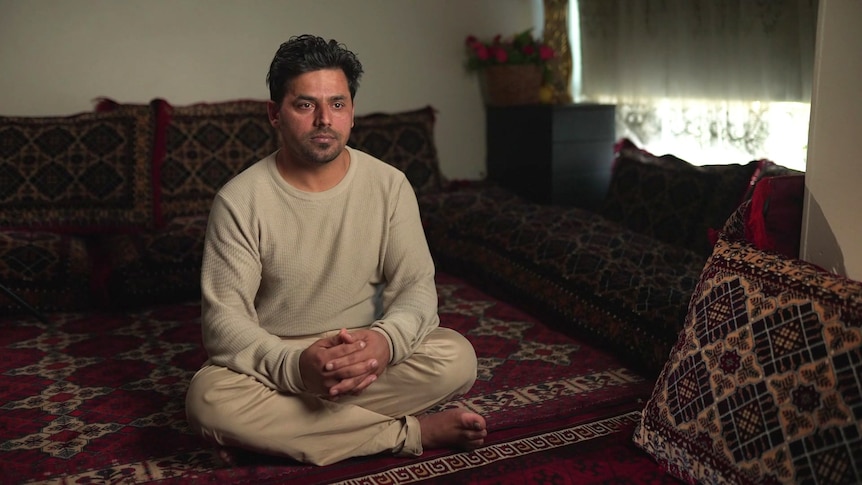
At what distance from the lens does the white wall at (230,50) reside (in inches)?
153

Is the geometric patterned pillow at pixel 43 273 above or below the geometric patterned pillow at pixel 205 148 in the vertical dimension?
below

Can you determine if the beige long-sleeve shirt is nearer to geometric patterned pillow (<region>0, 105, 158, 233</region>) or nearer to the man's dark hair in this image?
the man's dark hair

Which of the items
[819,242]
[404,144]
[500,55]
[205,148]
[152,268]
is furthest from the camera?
[500,55]

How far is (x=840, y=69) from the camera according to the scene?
6.13 ft

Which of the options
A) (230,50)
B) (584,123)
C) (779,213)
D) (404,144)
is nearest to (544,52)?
(584,123)

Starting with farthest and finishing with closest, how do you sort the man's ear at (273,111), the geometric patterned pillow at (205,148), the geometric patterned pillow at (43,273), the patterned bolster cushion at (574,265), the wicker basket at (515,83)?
the wicker basket at (515,83), the geometric patterned pillow at (205,148), the geometric patterned pillow at (43,273), the patterned bolster cushion at (574,265), the man's ear at (273,111)

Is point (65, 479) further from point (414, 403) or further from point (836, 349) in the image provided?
point (836, 349)

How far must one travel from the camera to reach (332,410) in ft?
6.32

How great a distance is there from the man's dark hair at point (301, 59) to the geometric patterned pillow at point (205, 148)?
1.97 m

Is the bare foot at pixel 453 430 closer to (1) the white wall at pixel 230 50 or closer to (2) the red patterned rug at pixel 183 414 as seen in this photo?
(2) the red patterned rug at pixel 183 414

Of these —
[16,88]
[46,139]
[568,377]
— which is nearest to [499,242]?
[568,377]

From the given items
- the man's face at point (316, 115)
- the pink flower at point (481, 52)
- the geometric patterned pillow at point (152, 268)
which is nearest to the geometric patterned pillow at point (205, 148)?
the geometric patterned pillow at point (152, 268)

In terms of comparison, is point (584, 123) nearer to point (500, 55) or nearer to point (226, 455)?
point (500, 55)

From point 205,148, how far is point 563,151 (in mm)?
1807
